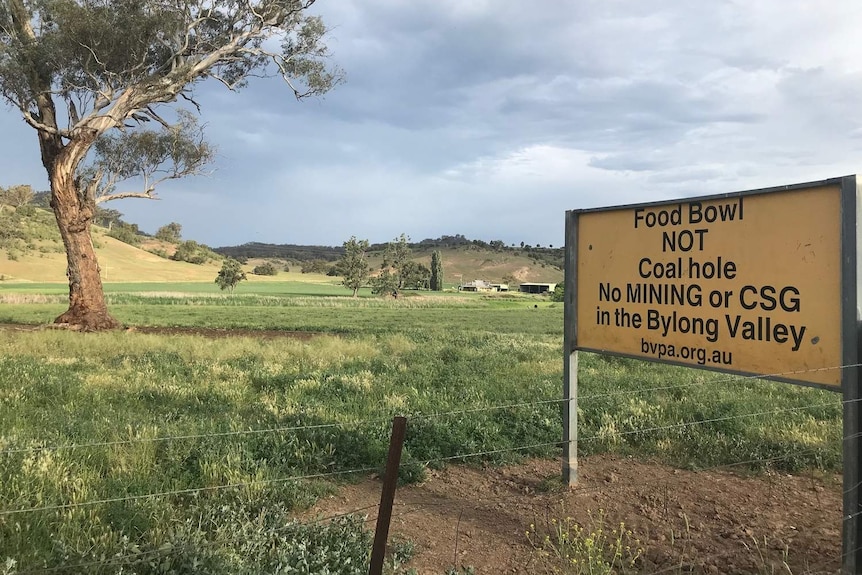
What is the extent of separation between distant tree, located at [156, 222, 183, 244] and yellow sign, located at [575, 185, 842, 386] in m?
167

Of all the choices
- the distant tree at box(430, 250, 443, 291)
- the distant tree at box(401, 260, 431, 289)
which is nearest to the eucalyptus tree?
the distant tree at box(401, 260, 431, 289)

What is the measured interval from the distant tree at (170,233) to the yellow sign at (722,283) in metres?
167

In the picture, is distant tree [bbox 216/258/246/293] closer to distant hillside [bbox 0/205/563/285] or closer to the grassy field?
distant hillside [bbox 0/205/563/285]

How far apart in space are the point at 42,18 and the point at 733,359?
26.3 meters

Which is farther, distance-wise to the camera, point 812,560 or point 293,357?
point 293,357

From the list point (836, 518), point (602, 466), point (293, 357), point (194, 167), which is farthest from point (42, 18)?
point (836, 518)

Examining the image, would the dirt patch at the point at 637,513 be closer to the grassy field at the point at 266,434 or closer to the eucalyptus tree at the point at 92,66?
the grassy field at the point at 266,434

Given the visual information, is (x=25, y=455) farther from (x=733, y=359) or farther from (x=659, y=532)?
(x=733, y=359)

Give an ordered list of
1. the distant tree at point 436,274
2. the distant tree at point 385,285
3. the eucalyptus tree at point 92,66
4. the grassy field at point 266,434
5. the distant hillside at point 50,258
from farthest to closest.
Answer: the distant tree at point 436,274 → the distant tree at point 385,285 → the distant hillside at point 50,258 → the eucalyptus tree at point 92,66 → the grassy field at point 266,434

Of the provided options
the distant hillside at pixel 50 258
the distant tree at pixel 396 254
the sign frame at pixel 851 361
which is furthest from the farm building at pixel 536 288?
the sign frame at pixel 851 361

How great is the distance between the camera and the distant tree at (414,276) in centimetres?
10650

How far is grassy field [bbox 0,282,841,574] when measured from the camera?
11.9 ft

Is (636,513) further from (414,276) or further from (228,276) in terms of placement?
(414,276)

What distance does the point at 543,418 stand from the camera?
7.34 metres
